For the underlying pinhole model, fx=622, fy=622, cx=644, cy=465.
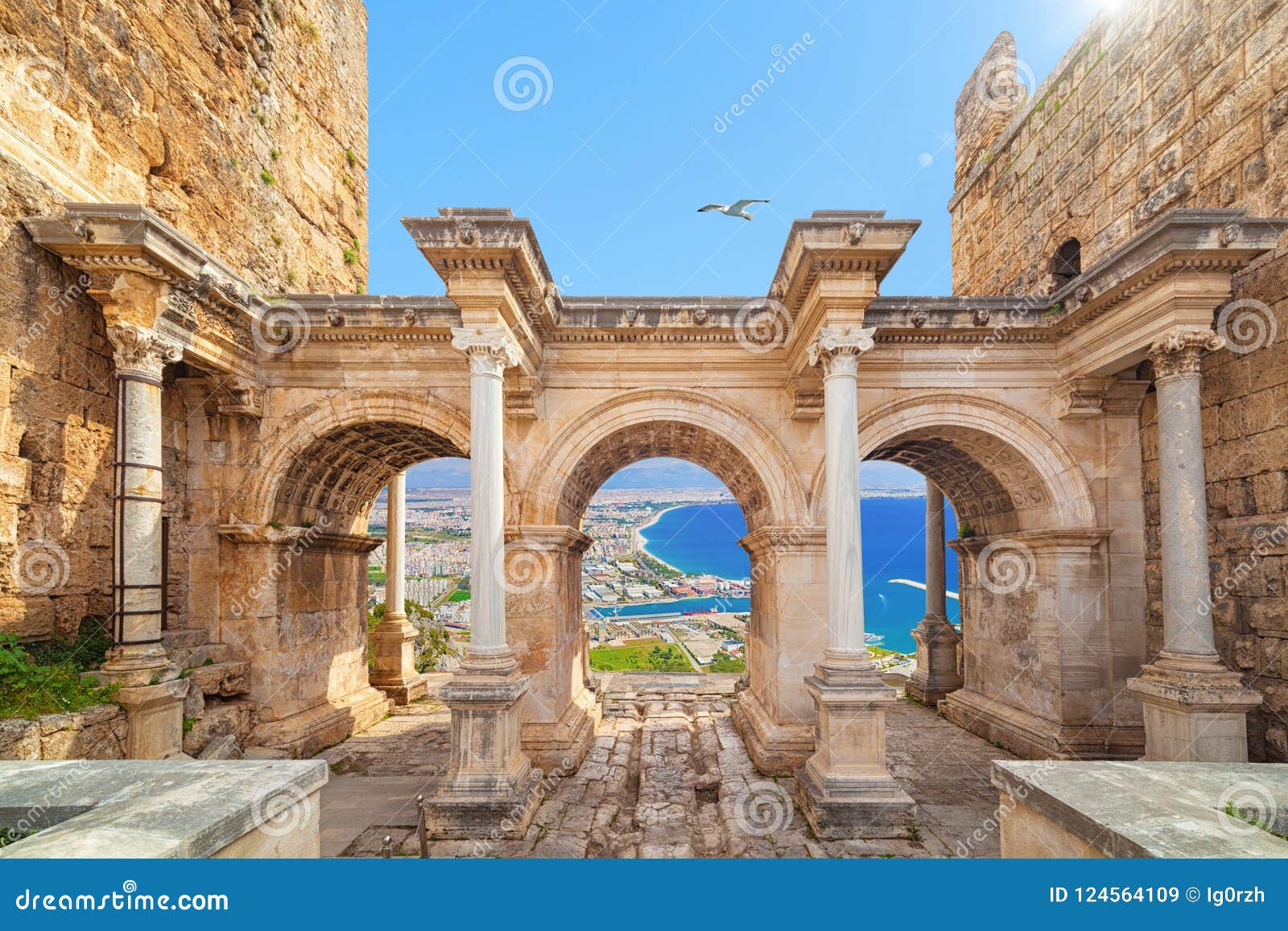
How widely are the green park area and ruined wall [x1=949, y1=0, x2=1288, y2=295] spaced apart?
13401 millimetres

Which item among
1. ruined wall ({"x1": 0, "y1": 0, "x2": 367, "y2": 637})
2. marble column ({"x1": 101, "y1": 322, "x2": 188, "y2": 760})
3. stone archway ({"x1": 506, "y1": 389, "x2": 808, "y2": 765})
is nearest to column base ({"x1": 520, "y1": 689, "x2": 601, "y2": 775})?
stone archway ({"x1": 506, "y1": 389, "x2": 808, "y2": 765})

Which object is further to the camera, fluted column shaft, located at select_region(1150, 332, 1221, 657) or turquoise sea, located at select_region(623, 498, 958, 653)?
turquoise sea, located at select_region(623, 498, 958, 653)

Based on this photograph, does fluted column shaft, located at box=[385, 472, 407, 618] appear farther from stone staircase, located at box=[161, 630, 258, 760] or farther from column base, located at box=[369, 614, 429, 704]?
stone staircase, located at box=[161, 630, 258, 760]

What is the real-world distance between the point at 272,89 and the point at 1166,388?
46.1 feet

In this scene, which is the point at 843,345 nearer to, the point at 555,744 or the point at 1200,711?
the point at 1200,711

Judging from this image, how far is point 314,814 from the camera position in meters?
3.79

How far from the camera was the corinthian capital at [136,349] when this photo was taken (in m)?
6.70

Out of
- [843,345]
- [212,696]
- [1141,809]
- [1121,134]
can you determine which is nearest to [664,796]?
[1141,809]

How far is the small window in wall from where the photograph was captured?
10.7m

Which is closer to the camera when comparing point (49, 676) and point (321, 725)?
point (49, 676)

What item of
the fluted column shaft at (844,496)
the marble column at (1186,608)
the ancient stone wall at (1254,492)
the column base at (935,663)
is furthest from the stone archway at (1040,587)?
the column base at (935,663)

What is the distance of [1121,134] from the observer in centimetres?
927

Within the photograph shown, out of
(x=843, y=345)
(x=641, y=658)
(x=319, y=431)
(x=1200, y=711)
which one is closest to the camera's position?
(x=1200, y=711)

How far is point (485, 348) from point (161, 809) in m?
4.95
